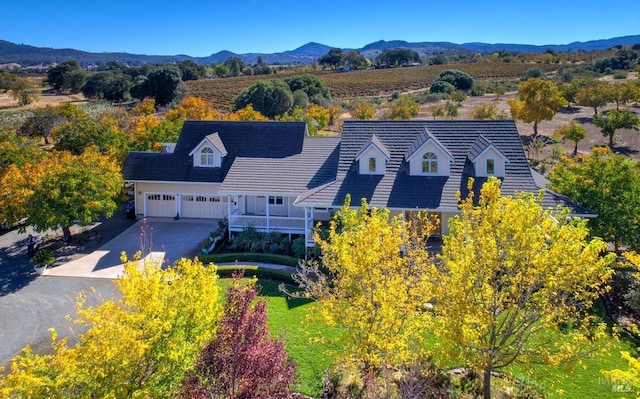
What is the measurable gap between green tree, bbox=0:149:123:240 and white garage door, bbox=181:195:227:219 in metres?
6.37

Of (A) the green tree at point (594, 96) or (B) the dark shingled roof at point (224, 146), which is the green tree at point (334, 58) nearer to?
(A) the green tree at point (594, 96)

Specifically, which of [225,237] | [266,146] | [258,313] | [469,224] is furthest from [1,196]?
[469,224]

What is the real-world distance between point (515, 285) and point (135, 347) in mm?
9012

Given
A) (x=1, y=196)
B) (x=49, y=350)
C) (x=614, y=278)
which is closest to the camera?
(x=49, y=350)

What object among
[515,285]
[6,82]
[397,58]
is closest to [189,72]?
[6,82]

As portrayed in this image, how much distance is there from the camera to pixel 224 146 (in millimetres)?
32875

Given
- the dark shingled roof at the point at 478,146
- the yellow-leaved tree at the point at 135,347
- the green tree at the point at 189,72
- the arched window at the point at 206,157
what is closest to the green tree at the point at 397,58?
→ the green tree at the point at 189,72

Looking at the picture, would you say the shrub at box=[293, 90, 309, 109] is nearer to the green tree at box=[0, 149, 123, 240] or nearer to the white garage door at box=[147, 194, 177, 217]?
the white garage door at box=[147, 194, 177, 217]

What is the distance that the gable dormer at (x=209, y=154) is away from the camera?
31.7m

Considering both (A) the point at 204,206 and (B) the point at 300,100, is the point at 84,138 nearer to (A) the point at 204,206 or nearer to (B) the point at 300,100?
(A) the point at 204,206

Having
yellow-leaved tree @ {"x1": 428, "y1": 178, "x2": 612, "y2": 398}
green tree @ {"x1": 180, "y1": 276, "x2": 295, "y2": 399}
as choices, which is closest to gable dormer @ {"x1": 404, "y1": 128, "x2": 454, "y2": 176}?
yellow-leaved tree @ {"x1": 428, "y1": 178, "x2": 612, "y2": 398}

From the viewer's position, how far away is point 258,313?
36.6 ft

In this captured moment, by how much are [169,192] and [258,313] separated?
23.6 meters

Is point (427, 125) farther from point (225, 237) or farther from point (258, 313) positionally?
point (258, 313)
